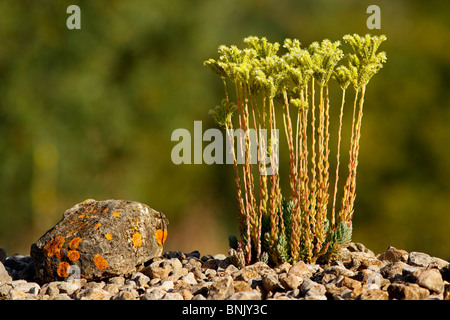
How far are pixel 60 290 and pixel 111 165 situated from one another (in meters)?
5.33

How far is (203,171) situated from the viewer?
11047mm

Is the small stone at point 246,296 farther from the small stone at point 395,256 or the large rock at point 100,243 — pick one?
the small stone at point 395,256

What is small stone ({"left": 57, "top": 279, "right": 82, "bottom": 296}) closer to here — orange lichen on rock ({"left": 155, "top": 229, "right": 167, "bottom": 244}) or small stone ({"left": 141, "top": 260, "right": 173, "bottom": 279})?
small stone ({"left": 141, "top": 260, "right": 173, "bottom": 279})

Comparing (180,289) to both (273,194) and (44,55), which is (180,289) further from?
(44,55)

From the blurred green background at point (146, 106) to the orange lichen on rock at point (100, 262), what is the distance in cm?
473

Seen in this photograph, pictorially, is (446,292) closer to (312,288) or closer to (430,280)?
(430,280)

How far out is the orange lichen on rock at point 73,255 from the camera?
439 centimetres

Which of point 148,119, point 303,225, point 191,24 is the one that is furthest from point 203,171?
point 303,225

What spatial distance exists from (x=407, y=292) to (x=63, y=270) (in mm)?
2478

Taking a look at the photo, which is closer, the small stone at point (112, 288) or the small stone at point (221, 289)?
Answer: the small stone at point (221, 289)

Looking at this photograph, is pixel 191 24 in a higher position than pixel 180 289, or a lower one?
higher

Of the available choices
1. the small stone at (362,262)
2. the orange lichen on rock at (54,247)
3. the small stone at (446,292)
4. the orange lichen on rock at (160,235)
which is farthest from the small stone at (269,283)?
the orange lichen on rock at (54,247)

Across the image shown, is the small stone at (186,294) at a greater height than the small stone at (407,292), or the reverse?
the small stone at (407,292)

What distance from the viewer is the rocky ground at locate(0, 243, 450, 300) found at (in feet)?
12.2
